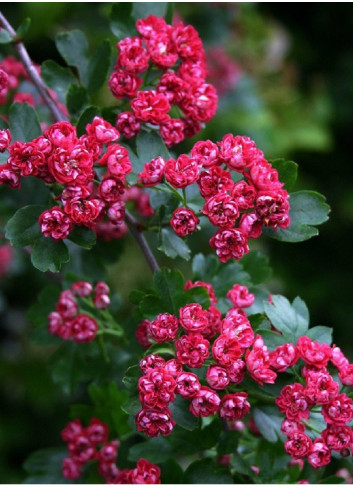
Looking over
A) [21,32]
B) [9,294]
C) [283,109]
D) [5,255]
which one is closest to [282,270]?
[283,109]

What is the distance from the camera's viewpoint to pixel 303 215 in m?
0.82

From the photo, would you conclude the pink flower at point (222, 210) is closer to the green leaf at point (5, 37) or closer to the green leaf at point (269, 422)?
the green leaf at point (269, 422)

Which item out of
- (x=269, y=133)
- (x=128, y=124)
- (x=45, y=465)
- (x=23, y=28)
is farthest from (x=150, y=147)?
(x=269, y=133)

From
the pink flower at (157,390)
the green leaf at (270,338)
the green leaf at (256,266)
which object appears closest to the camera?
the pink flower at (157,390)

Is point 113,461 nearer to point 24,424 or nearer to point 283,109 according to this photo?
point 24,424

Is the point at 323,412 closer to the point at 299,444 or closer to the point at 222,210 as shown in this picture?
the point at 299,444

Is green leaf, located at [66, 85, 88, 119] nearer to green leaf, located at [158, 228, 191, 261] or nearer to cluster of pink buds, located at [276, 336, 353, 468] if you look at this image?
green leaf, located at [158, 228, 191, 261]

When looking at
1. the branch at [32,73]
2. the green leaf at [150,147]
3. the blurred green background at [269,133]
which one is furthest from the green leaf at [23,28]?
the blurred green background at [269,133]

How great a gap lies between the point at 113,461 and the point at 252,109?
1705 mm

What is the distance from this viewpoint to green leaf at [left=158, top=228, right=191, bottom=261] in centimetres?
84

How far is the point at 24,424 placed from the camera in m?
2.17

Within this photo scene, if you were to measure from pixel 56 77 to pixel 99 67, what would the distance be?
0.21 feet

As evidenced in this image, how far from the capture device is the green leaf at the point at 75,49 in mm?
998

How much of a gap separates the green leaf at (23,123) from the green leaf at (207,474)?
460 mm
